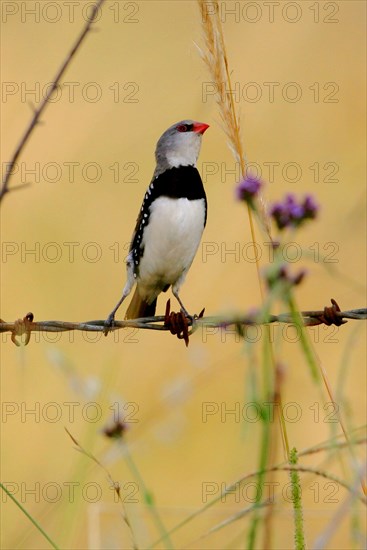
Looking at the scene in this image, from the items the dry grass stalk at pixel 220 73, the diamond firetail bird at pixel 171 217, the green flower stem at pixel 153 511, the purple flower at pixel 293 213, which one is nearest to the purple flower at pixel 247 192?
the purple flower at pixel 293 213

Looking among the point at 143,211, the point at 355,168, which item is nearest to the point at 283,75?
the point at 355,168

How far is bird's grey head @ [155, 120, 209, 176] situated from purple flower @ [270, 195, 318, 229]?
2968mm

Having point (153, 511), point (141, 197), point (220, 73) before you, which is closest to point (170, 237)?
point (220, 73)

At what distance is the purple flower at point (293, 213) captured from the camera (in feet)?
6.64

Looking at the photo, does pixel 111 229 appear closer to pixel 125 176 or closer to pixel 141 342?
pixel 125 176

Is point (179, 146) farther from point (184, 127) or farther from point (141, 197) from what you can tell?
point (141, 197)

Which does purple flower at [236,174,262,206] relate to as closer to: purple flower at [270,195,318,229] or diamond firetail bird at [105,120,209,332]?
purple flower at [270,195,318,229]

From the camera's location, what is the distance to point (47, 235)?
23.3ft

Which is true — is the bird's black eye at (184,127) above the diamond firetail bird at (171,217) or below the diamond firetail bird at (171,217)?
above

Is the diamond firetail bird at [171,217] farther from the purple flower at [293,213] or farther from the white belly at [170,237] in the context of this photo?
the purple flower at [293,213]

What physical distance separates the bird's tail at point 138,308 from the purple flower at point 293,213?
10.9 feet

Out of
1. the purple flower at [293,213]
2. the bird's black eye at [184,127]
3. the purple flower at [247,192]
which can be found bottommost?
the purple flower at [293,213]

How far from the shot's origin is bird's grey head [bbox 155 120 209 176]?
198 inches

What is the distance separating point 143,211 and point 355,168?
9.12ft
